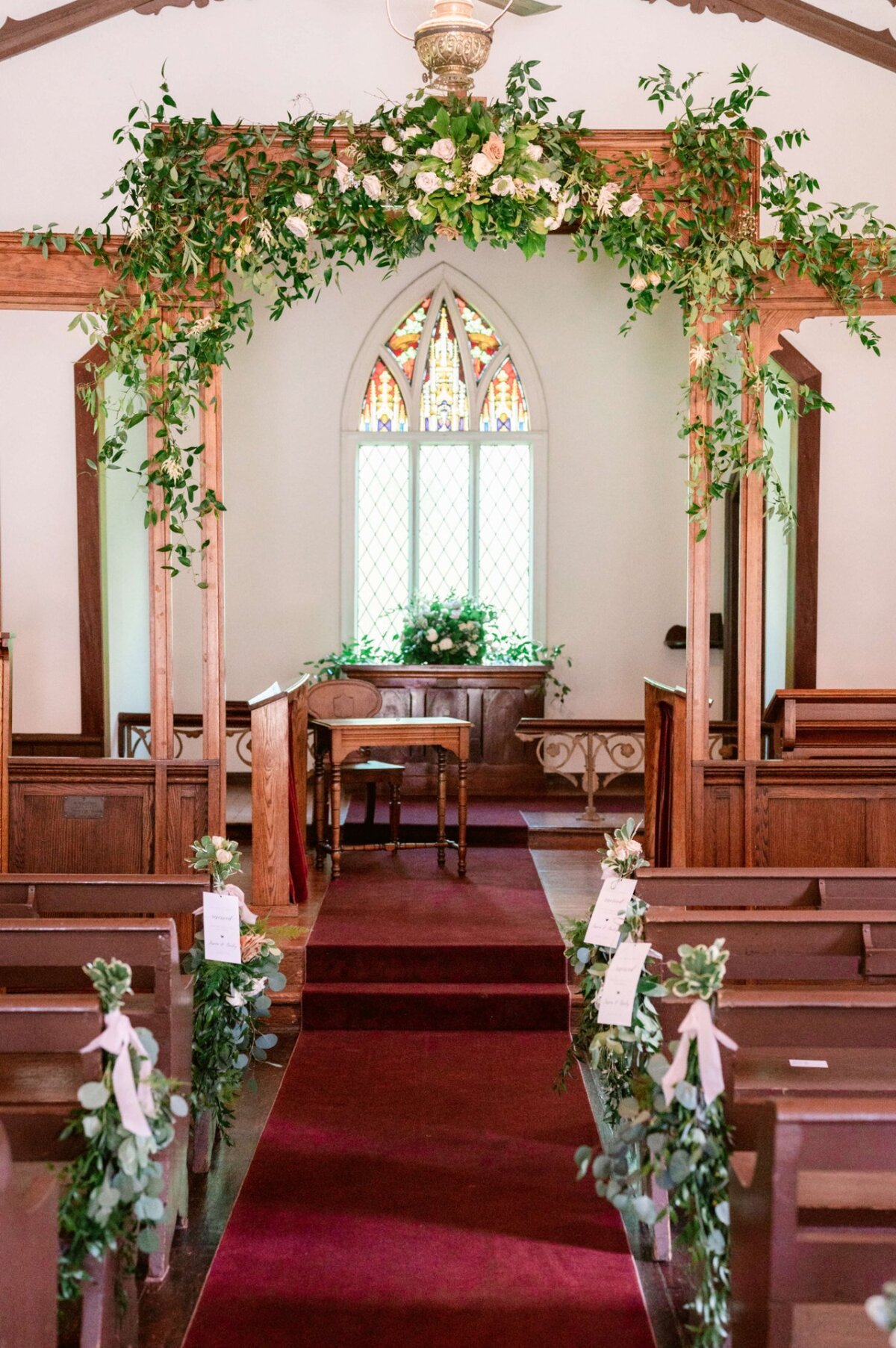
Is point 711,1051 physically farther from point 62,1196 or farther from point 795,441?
point 795,441

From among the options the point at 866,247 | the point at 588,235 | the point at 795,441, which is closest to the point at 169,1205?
the point at 588,235

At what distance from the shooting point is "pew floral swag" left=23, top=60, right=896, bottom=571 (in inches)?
192

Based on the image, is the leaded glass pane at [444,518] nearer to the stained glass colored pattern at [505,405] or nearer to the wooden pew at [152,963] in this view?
the stained glass colored pattern at [505,405]

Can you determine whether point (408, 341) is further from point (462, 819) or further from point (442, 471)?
point (462, 819)

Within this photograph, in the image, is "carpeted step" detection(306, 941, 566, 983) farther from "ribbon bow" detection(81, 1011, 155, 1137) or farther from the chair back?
"ribbon bow" detection(81, 1011, 155, 1137)

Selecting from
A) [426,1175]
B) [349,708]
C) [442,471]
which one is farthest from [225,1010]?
[442,471]

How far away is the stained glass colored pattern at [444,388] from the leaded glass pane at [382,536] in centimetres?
38

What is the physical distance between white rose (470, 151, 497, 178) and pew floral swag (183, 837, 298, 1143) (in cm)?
282

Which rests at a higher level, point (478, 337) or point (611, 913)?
point (478, 337)

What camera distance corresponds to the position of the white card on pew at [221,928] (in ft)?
11.4

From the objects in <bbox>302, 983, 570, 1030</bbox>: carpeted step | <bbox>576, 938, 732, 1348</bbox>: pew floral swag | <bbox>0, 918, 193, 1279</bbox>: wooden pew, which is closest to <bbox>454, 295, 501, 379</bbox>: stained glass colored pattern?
<bbox>302, 983, 570, 1030</bbox>: carpeted step

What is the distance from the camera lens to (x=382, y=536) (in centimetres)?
1020

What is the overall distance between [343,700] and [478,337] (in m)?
4.44

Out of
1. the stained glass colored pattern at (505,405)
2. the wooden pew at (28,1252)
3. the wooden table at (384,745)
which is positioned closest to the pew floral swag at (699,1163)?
the wooden pew at (28,1252)
